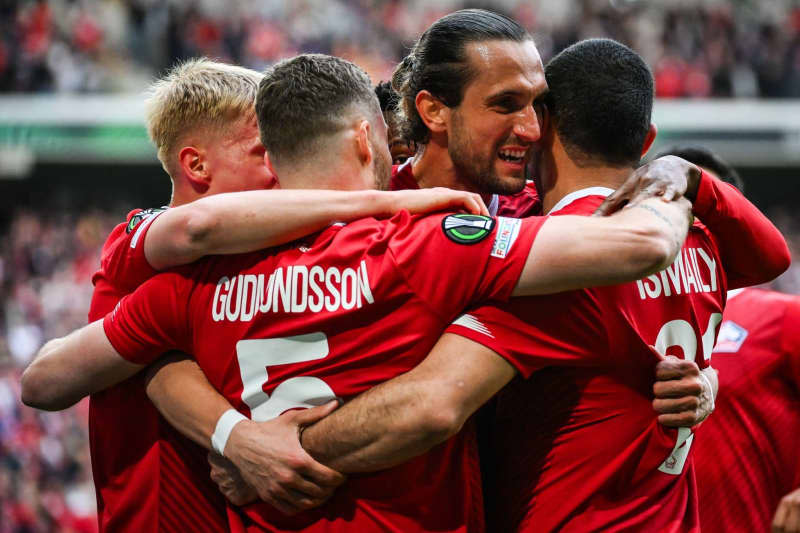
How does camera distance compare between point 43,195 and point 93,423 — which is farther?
point 43,195

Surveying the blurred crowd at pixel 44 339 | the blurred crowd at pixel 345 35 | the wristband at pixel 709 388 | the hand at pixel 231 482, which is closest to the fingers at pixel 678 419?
the wristband at pixel 709 388

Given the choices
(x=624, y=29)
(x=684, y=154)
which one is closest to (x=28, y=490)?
(x=684, y=154)

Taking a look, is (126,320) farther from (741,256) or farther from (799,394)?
(799,394)

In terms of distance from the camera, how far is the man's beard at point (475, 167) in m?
3.20

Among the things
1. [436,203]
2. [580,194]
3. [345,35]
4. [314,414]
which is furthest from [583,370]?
[345,35]

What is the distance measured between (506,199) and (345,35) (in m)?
12.7

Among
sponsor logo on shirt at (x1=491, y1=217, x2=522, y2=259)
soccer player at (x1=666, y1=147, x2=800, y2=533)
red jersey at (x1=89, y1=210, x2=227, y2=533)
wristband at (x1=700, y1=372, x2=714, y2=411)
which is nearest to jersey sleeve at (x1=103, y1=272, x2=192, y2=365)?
red jersey at (x1=89, y1=210, x2=227, y2=533)

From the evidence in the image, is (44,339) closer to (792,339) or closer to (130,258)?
(130,258)

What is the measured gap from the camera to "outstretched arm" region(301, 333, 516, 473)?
2.42 meters

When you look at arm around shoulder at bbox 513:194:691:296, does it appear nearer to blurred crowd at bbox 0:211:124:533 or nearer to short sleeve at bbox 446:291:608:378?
short sleeve at bbox 446:291:608:378

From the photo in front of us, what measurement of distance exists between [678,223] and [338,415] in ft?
3.30

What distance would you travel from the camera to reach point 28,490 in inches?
404

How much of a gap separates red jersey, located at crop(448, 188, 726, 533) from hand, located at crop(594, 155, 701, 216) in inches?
3.8

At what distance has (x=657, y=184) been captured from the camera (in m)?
2.68
